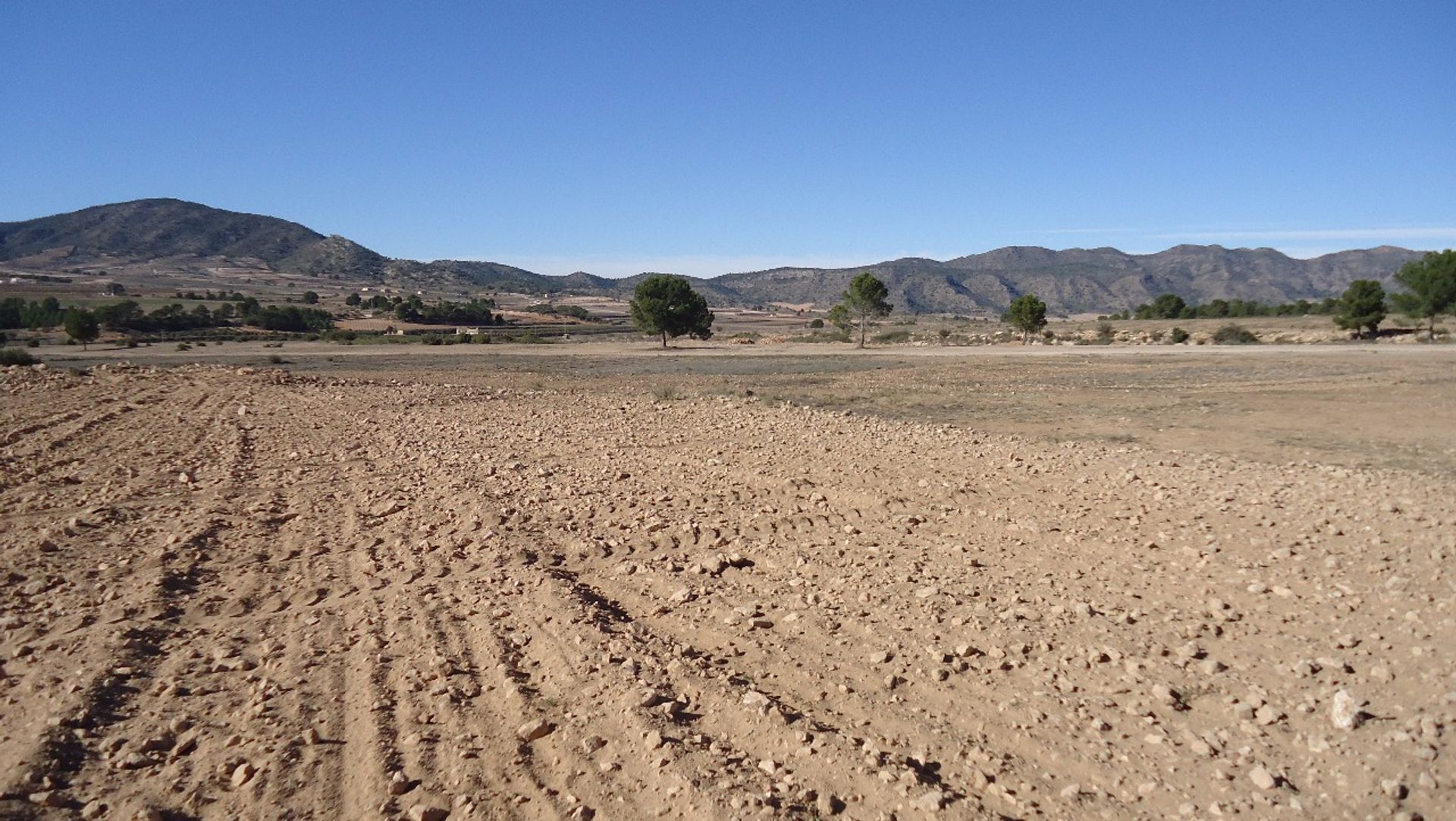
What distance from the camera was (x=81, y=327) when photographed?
60.2m

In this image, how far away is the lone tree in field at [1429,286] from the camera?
56562 mm

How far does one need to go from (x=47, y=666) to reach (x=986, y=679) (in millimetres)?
5582

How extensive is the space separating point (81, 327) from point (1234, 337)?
8302cm

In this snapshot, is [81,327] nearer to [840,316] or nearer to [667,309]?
[667,309]

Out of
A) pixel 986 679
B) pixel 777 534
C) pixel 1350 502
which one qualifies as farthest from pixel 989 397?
pixel 986 679

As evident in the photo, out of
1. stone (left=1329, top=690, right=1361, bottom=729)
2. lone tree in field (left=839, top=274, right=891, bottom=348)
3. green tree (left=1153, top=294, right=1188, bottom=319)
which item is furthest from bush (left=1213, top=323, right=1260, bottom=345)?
stone (left=1329, top=690, right=1361, bottom=729)

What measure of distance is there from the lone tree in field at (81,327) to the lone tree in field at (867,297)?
57361mm

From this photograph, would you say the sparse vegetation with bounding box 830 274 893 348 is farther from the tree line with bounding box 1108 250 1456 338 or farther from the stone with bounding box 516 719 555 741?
the stone with bounding box 516 719 555 741

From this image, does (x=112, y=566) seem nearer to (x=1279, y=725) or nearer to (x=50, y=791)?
(x=50, y=791)

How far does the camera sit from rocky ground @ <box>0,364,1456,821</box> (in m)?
4.04

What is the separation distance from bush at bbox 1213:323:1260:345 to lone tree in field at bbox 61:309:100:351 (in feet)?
264

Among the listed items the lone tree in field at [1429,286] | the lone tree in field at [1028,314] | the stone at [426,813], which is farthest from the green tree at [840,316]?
the stone at [426,813]

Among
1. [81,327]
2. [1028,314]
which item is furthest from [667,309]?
[81,327]

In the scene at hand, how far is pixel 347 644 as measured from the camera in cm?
562
